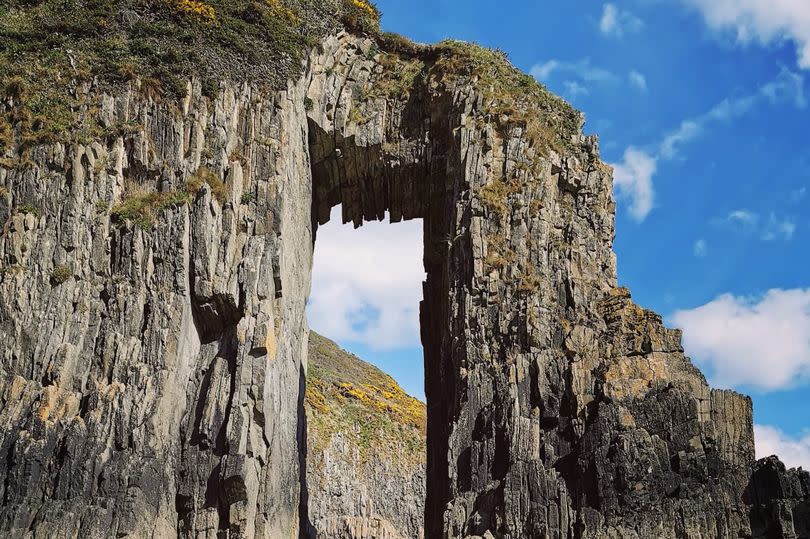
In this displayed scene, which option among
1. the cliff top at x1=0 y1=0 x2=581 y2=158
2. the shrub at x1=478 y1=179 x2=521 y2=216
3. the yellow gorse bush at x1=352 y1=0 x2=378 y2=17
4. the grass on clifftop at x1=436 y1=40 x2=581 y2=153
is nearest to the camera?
the cliff top at x1=0 y1=0 x2=581 y2=158

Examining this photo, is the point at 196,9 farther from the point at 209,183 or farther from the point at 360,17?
the point at 209,183

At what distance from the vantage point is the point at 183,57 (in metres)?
37.2

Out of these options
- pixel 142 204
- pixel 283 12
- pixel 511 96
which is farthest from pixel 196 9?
pixel 511 96

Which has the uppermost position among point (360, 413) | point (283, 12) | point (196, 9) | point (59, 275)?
point (283, 12)

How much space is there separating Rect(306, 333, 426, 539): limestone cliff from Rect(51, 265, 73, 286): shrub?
27.5m

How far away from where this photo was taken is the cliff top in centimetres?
3484

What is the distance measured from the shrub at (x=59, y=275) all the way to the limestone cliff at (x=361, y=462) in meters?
27.5

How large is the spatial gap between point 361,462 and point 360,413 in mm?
4282

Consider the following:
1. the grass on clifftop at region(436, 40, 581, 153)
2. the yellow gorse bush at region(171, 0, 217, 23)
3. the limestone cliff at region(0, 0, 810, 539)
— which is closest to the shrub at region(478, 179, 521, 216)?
the limestone cliff at region(0, 0, 810, 539)

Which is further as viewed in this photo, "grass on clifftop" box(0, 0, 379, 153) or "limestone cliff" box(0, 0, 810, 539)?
"grass on clifftop" box(0, 0, 379, 153)

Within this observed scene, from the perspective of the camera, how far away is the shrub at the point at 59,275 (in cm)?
3111

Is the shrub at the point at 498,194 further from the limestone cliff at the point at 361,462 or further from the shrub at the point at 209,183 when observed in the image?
the limestone cliff at the point at 361,462

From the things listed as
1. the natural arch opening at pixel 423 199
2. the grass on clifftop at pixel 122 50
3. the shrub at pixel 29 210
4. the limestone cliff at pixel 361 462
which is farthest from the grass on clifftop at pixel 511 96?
the limestone cliff at pixel 361 462

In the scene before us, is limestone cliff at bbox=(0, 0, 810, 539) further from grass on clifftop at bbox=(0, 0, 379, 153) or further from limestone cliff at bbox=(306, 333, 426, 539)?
limestone cliff at bbox=(306, 333, 426, 539)
